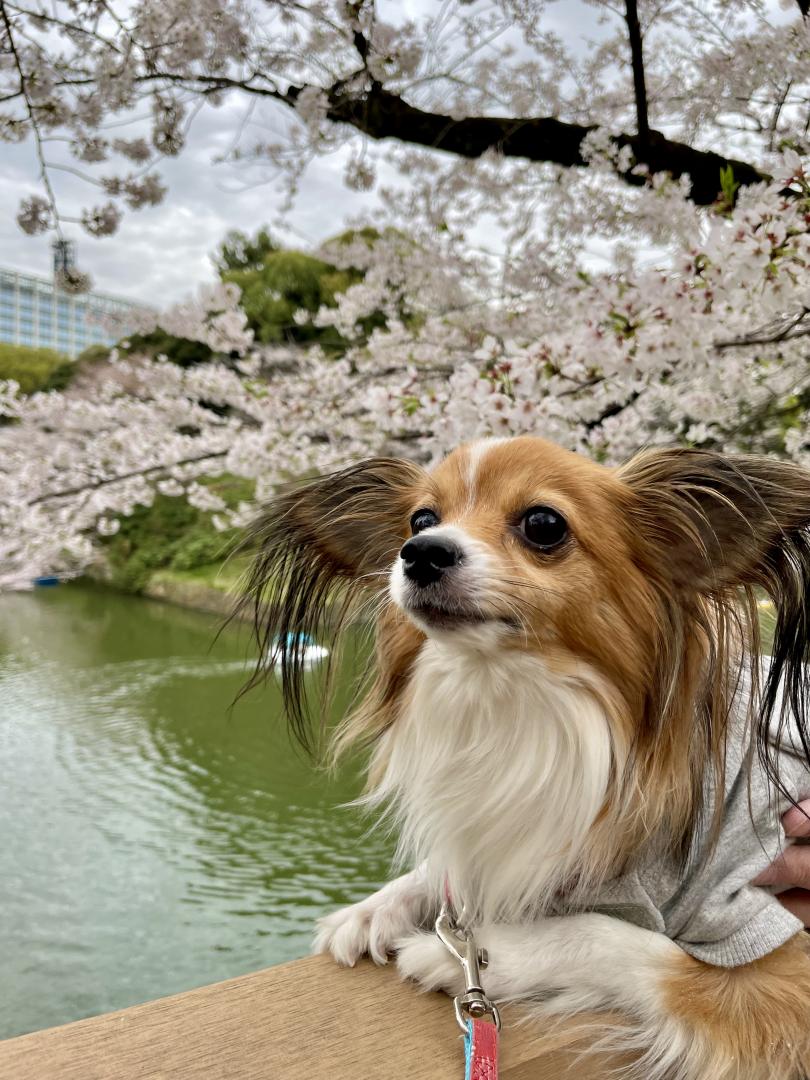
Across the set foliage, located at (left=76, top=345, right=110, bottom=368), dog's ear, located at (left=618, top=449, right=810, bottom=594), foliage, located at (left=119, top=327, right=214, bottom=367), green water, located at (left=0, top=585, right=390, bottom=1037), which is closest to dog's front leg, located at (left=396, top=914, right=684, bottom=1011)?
dog's ear, located at (left=618, top=449, right=810, bottom=594)

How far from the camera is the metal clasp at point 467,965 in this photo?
1020 mm

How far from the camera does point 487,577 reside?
1.04 m

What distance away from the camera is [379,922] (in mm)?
1246

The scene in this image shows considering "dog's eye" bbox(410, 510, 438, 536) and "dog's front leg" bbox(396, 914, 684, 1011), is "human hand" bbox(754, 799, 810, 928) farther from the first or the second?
"dog's eye" bbox(410, 510, 438, 536)

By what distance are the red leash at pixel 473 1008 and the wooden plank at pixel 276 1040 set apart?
5 centimetres

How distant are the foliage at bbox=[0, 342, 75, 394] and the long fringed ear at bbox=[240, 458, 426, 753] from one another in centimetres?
1645

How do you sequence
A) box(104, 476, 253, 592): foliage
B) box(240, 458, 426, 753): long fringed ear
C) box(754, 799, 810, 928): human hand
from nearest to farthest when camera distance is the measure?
box(754, 799, 810, 928): human hand < box(240, 458, 426, 753): long fringed ear < box(104, 476, 253, 592): foliage

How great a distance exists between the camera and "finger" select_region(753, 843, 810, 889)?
114 cm

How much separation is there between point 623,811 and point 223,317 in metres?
5.19

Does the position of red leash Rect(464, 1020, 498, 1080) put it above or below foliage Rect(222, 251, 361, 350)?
below

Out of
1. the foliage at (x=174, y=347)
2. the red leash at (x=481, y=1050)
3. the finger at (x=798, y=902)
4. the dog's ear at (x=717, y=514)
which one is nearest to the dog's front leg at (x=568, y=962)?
the red leash at (x=481, y=1050)

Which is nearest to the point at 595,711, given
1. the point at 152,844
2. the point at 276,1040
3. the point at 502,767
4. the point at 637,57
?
the point at 502,767

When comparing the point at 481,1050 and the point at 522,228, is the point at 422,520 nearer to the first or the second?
the point at 481,1050

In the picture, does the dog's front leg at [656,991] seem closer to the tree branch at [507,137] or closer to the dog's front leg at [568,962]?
the dog's front leg at [568,962]
